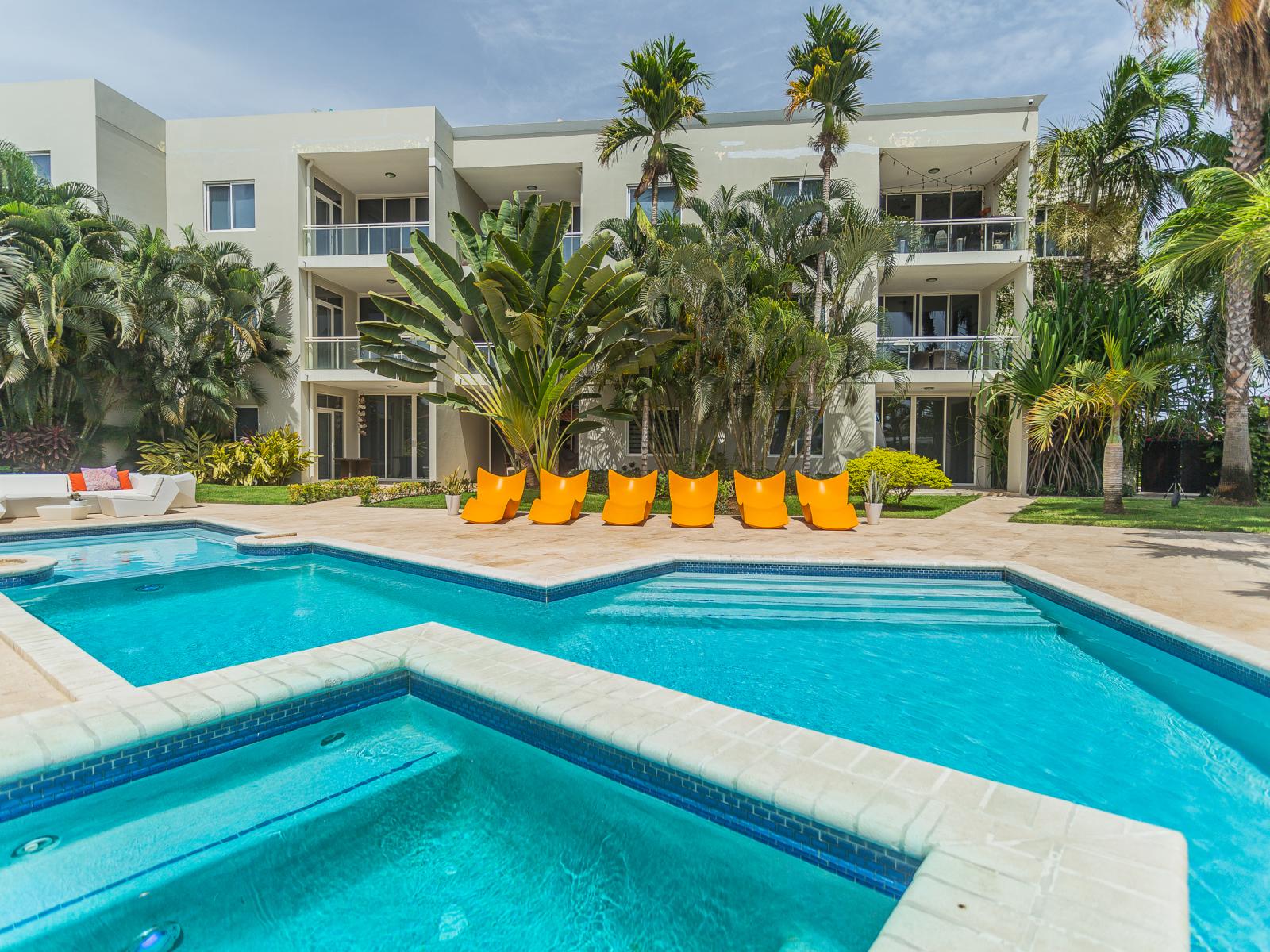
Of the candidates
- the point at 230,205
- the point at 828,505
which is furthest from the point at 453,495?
the point at 230,205

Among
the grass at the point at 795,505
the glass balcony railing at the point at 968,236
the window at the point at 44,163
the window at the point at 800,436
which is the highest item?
the window at the point at 44,163

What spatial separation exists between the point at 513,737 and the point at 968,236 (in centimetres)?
1898

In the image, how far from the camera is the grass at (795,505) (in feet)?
45.0

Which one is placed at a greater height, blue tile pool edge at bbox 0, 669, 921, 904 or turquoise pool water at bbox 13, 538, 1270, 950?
blue tile pool edge at bbox 0, 669, 921, 904

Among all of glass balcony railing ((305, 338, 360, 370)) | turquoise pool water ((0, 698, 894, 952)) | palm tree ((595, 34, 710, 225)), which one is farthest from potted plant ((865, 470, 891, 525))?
glass balcony railing ((305, 338, 360, 370))

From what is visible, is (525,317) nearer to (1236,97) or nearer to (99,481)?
(99,481)

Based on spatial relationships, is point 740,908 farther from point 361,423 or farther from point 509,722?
point 361,423

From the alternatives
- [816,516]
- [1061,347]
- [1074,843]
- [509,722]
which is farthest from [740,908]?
[1061,347]

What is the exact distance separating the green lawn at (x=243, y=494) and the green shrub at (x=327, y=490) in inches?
11.7

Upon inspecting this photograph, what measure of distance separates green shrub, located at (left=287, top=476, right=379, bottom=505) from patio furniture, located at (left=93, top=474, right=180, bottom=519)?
8.00 feet

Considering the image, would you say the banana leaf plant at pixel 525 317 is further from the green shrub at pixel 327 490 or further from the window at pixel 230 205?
the window at pixel 230 205

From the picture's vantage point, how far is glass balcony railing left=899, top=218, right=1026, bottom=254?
58.2 ft

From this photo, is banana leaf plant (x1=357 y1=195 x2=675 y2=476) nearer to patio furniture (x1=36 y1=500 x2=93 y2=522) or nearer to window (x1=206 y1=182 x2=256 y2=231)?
patio furniture (x1=36 y1=500 x2=93 y2=522)

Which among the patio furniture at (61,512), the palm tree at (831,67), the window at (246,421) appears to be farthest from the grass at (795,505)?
the window at (246,421)
